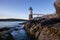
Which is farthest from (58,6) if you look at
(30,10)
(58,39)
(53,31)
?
(30,10)

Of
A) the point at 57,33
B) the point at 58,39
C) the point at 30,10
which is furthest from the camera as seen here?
the point at 30,10

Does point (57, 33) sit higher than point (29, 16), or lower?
higher

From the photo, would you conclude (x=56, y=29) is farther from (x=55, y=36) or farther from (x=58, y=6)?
(x=58, y=6)

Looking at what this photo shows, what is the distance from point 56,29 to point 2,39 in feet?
20.1

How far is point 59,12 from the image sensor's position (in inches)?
952

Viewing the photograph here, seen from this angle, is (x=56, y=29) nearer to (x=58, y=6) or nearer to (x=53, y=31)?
(x=53, y=31)

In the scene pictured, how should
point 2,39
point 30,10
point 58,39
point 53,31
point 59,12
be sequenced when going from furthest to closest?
Answer: point 30,10
point 59,12
point 2,39
point 53,31
point 58,39

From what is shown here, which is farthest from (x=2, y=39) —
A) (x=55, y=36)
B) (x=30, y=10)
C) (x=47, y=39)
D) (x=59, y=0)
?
(x=30, y=10)

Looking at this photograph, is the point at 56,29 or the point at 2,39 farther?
the point at 2,39

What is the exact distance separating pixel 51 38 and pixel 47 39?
536 mm

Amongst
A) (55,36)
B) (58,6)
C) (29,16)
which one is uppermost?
(58,6)

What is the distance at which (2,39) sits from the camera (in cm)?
1439

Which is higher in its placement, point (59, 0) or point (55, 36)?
point (59, 0)

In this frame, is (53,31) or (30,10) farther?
(30,10)
